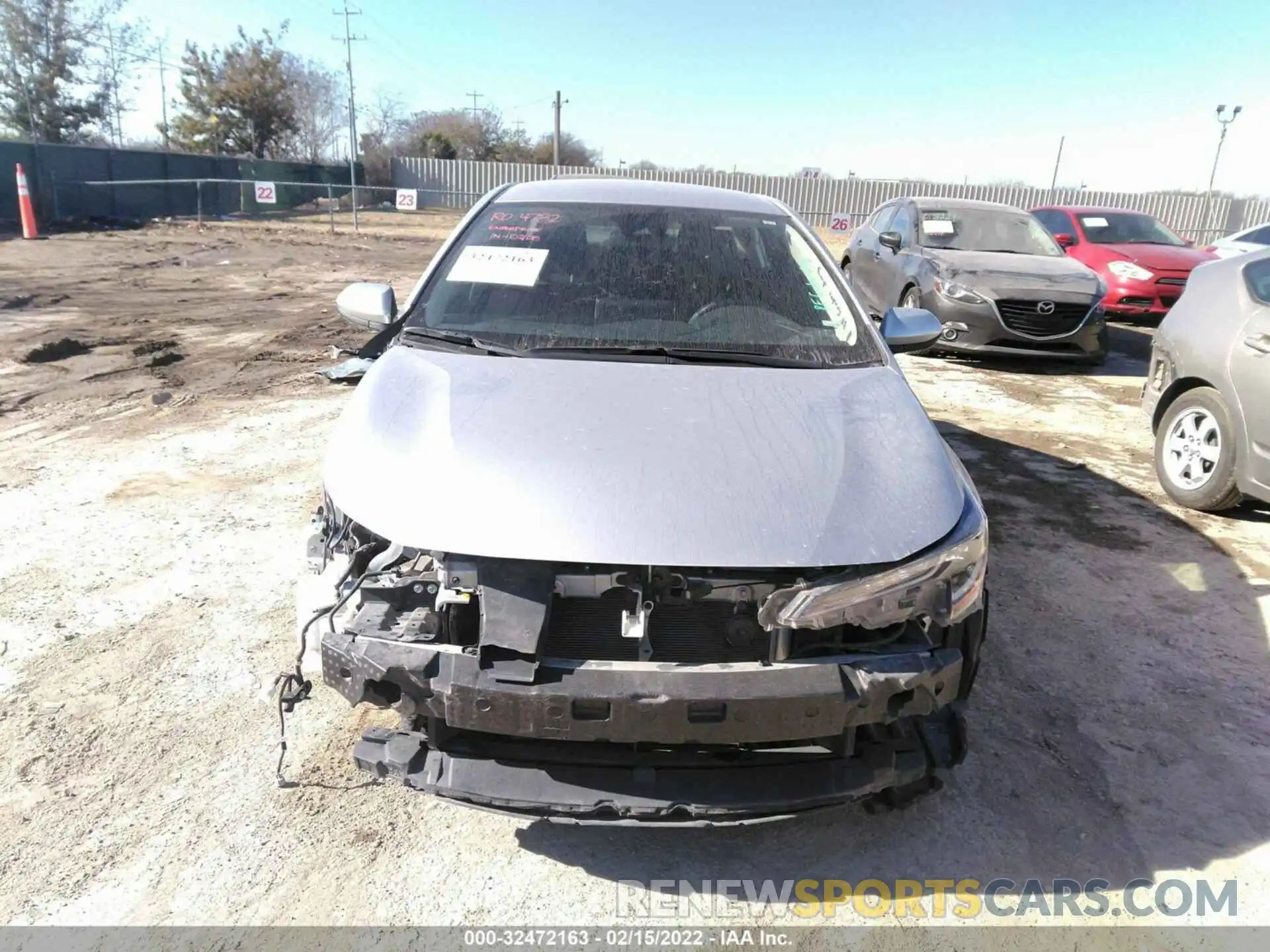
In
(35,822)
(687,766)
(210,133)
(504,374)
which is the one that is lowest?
(35,822)

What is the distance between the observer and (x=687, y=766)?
6.84 feet

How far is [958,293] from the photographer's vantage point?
820 centimetres

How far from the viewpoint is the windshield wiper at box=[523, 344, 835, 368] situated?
9.42 ft

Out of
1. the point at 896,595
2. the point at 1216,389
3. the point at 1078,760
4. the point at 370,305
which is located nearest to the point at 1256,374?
the point at 1216,389

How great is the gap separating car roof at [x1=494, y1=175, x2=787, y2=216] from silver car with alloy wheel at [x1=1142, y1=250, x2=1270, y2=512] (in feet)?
8.87

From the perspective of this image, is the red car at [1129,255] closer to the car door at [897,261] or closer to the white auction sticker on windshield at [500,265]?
the car door at [897,261]

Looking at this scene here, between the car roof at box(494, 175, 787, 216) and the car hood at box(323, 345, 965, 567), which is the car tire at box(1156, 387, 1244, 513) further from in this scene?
the car hood at box(323, 345, 965, 567)

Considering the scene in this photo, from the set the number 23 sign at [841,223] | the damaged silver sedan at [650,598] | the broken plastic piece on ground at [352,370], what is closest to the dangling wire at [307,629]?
the damaged silver sedan at [650,598]

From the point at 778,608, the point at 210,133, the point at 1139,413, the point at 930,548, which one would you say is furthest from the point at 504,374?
the point at 210,133

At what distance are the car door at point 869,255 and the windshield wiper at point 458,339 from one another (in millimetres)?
7855

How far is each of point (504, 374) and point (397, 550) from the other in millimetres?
752

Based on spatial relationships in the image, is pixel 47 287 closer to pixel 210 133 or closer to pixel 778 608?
pixel 778 608

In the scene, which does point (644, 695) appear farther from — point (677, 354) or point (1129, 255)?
point (1129, 255)

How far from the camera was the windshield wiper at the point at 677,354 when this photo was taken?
2.87 meters
